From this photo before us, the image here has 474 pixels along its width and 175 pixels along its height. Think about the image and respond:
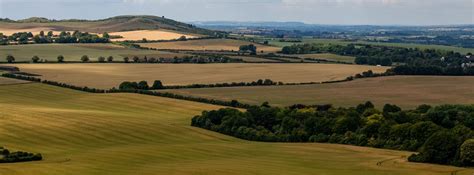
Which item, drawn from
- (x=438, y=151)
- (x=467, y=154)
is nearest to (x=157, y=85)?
(x=438, y=151)

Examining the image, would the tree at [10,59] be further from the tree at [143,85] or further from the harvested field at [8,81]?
the tree at [143,85]

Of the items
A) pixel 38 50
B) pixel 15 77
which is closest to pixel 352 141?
pixel 15 77

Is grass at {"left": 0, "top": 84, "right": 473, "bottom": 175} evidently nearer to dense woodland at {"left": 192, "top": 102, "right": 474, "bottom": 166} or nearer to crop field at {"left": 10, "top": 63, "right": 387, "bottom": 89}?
dense woodland at {"left": 192, "top": 102, "right": 474, "bottom": 166}

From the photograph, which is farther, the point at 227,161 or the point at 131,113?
the point at 131,113

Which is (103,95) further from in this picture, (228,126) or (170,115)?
(228,126)

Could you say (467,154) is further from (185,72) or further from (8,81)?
(185,72)

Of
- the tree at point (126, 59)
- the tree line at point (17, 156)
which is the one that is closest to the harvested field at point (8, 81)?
the tree at point (126, 59)

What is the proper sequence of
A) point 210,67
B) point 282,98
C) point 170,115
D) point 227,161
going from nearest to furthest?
1. point 227,161
2. point 170,115
3. point 282,98
4. point 210,67
